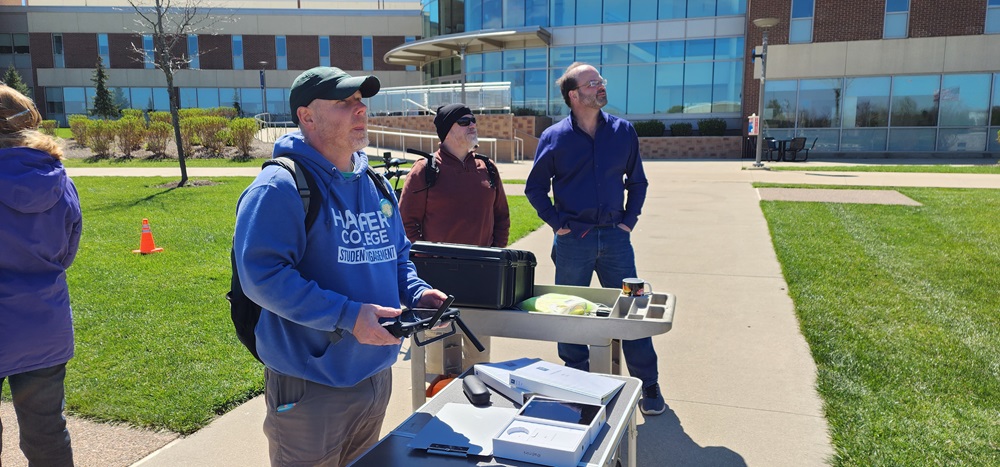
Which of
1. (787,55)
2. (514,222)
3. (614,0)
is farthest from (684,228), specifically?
(614,0)

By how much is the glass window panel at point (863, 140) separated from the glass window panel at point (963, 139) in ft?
6.89

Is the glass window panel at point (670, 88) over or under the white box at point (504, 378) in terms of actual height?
over

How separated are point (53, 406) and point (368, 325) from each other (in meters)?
1.71

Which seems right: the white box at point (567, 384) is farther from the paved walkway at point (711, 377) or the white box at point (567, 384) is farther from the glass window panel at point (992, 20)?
→ the glass window panel at point (992, 20)

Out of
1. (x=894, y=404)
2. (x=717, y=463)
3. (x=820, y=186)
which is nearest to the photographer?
(x=717, y=463)

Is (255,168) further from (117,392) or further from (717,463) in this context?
(717,463)

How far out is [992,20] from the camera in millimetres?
26859

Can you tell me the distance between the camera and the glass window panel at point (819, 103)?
28.6 m

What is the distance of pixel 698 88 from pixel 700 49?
170 centimetres

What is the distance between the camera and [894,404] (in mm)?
4223

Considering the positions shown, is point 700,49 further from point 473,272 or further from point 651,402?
point 473,272

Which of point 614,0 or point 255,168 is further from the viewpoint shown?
point 614,0

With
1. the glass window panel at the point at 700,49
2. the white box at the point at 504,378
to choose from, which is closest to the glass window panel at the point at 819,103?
the glass window panel at the point at 700,49

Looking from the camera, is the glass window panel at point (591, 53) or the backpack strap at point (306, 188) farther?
the glass window panel at point (591, 53)
